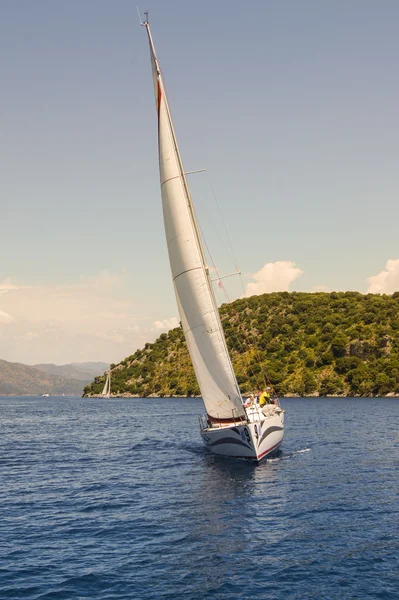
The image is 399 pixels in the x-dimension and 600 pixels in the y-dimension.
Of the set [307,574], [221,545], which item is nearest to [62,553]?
[221,545]

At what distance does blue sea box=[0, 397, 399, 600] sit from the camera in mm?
16797

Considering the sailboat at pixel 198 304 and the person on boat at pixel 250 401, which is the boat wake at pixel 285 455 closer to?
the sailboat at pixel 198 304

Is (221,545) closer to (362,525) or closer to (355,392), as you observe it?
(362,525)

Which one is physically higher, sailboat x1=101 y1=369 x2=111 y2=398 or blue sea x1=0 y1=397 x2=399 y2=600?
sailboat x1=101 y1=369 x2=111 y2=398

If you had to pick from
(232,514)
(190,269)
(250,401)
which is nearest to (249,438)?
(250,401)

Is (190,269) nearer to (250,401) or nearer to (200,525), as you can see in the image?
(250,401)

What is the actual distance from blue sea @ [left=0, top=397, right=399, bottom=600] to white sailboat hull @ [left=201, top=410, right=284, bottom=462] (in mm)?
907

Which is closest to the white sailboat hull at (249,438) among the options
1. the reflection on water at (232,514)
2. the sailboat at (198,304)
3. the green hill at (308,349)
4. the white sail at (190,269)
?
the sailboat at (198,304)

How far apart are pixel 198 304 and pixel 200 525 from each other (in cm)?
1541

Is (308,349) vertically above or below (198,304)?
above

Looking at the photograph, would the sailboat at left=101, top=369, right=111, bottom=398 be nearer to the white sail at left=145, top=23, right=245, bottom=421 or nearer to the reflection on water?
the reflection on water

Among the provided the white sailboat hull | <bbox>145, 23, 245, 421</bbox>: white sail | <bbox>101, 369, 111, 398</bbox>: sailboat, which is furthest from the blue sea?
<bbox>101, 369, 111, 398</bbox>: sailboat

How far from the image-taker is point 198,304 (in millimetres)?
35406

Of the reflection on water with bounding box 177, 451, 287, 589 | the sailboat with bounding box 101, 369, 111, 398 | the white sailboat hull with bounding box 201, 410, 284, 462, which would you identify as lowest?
the reflection on water with bounding box 177, 451, 287, 589
